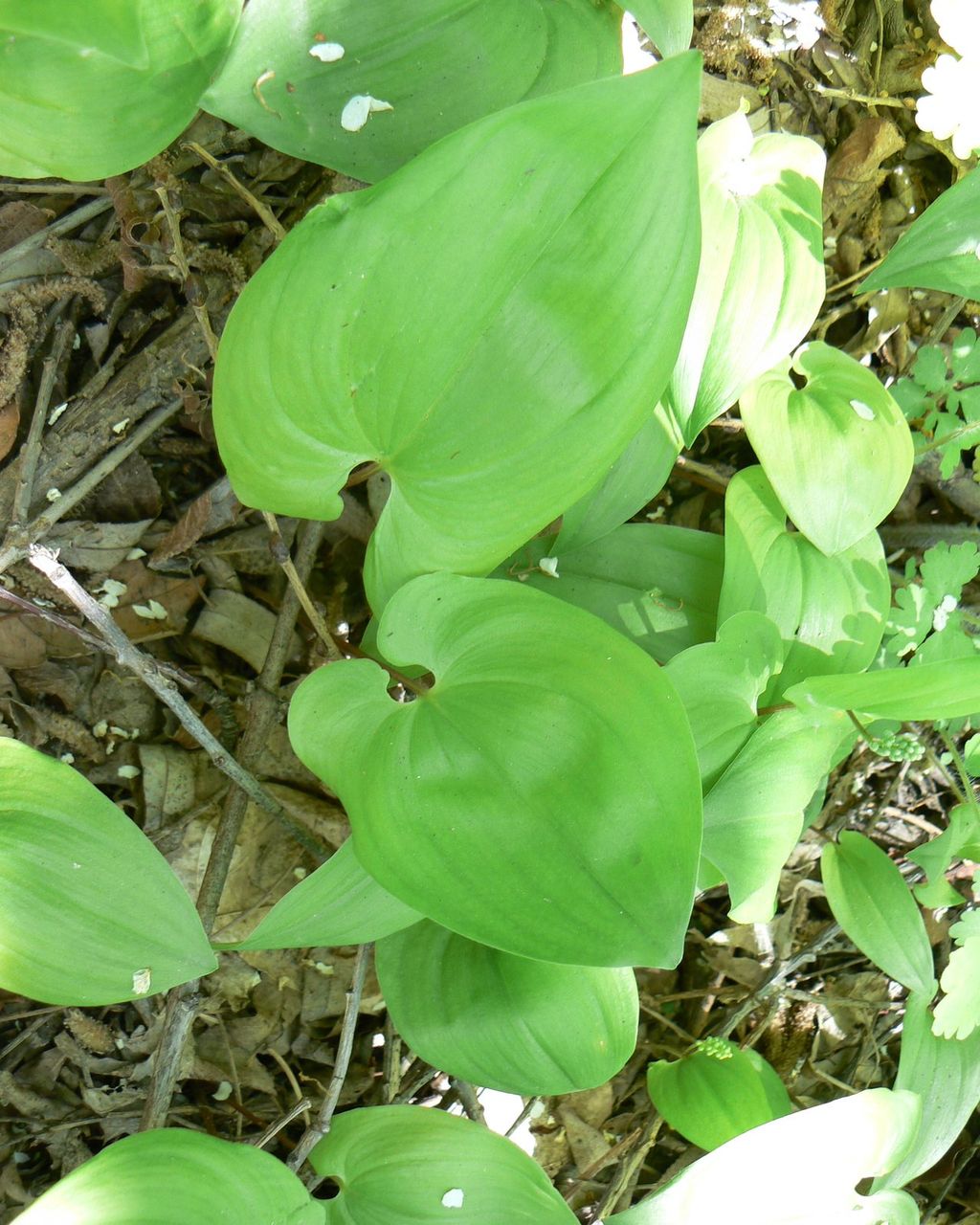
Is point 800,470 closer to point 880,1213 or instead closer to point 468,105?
point 468,105

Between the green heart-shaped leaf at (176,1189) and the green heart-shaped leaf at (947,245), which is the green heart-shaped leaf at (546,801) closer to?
the green heart-shaped leaf at (176,1189)

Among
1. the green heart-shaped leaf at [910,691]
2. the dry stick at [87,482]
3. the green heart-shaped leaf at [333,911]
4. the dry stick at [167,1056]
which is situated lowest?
the dry stick at [167,1056]

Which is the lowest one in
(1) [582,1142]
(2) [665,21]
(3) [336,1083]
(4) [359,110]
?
(1) [582,1142]

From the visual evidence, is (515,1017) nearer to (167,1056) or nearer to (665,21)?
(167,1056)

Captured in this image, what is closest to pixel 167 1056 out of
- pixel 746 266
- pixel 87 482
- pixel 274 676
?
pixel 274 676

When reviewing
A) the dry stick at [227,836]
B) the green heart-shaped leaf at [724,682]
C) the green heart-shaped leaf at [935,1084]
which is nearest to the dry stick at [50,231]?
the dry stick at [227,836]

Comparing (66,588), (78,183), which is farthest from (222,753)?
(78,183)

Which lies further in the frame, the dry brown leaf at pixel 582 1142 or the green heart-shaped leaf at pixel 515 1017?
the dry brown leaf at pixel 582 1142
